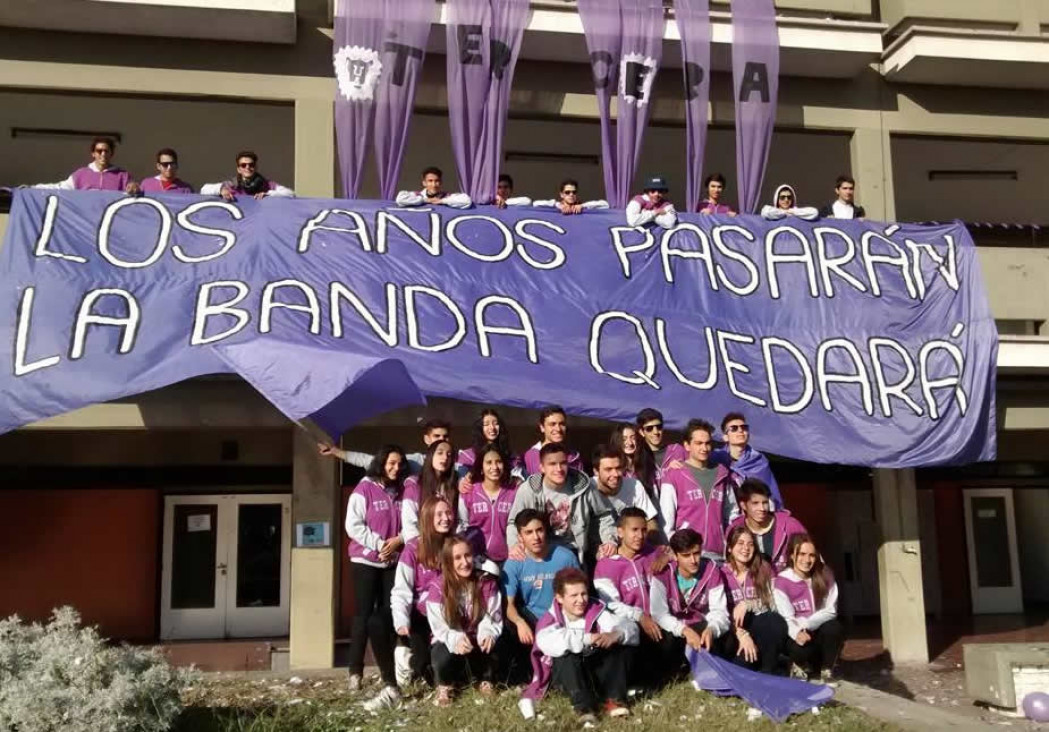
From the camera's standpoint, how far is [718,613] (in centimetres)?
599

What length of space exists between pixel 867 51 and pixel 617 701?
7.22 m

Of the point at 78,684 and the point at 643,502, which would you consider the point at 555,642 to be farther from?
the point at 78,684

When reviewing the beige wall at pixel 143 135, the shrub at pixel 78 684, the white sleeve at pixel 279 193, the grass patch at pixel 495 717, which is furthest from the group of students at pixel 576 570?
the beige wall at pixel 143 135

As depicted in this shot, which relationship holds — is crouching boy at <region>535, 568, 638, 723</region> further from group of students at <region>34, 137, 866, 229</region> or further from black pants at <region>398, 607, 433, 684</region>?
group of students at <region>34, 137, 866, 229</region>

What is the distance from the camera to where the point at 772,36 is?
958 cm

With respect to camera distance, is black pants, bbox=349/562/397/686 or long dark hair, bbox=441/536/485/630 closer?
long dark hair, bbox=441/536/485/630

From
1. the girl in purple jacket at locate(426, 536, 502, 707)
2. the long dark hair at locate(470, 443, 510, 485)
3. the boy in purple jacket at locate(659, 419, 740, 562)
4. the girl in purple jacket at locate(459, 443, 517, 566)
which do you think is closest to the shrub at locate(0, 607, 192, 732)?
the girl in purple jacket at locate(426, 536, 502, 707)

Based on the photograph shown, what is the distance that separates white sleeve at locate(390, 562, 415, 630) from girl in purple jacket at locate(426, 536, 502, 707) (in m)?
0.18

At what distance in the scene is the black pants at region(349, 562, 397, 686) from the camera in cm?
621

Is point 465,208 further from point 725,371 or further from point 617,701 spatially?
point 617,701

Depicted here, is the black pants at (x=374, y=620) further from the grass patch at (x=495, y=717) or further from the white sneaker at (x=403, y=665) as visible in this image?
the grass patch at (x=495, y=717)

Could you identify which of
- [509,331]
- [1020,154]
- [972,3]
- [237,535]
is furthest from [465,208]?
[1020,154]

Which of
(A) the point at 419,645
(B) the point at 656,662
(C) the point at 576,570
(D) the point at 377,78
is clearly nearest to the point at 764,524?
(B) the point at 656,662

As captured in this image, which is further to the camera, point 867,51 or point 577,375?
point 867,51
